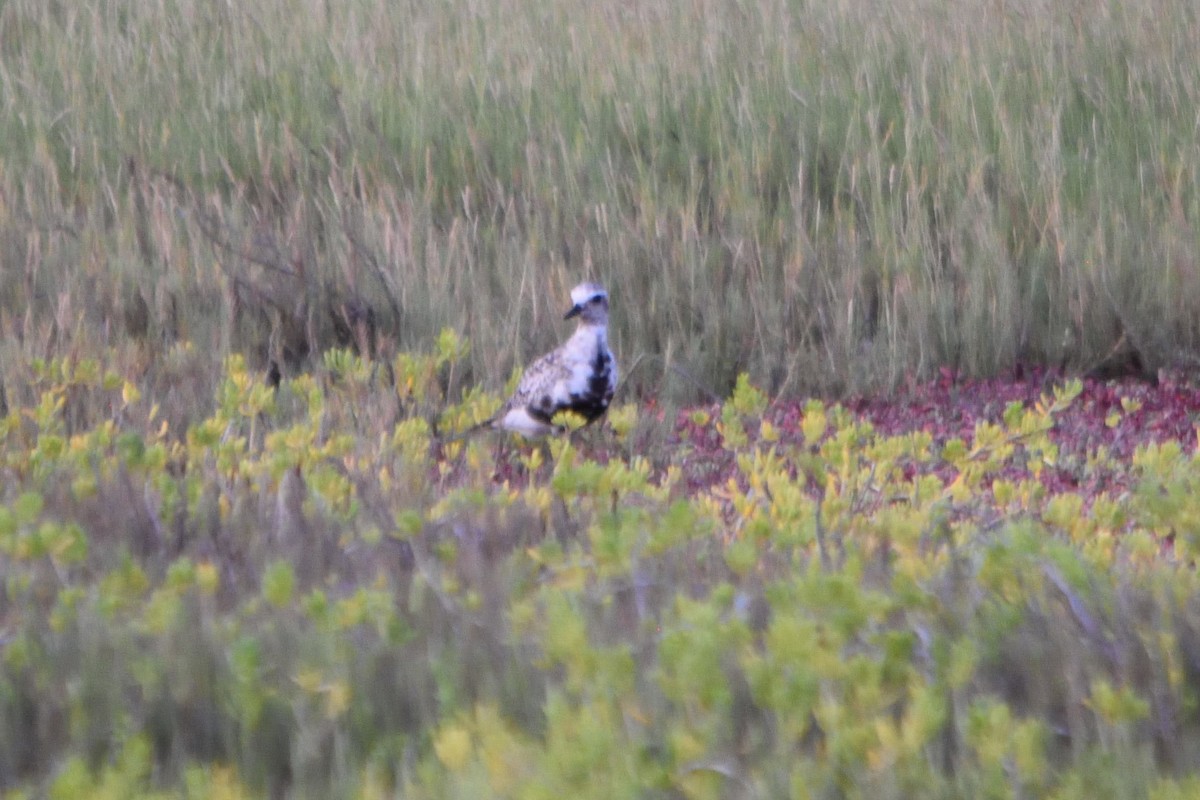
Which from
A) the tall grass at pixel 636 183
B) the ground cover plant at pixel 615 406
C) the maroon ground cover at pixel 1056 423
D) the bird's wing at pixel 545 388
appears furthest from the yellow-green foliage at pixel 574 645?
the tall grass at pixel 636 183

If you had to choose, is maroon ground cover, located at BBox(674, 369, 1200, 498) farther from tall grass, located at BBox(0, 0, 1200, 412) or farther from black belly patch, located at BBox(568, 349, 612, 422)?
black belly patch, located at BBox(568, 349, 612, 422)

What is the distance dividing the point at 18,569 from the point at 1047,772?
175 cm

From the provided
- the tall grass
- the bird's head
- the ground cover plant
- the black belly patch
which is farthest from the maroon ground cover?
the bird's head

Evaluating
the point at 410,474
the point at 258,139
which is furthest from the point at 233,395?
the point at 258,139

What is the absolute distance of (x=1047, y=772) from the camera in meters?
1.99

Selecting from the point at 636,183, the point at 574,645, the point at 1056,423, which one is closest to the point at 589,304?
the point at 1056,423

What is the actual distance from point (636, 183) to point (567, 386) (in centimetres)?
247

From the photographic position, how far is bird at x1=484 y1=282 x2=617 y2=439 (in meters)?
4.92

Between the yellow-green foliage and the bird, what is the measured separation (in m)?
1.54

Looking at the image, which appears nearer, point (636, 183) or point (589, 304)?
point (589, 304)

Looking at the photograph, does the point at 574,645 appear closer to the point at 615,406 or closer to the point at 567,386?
the point at 567,386

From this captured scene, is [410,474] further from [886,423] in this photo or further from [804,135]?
[804,135]

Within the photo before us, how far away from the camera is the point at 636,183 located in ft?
23.6

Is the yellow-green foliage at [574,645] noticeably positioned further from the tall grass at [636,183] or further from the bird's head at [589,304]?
the tall grass at [636,183]
